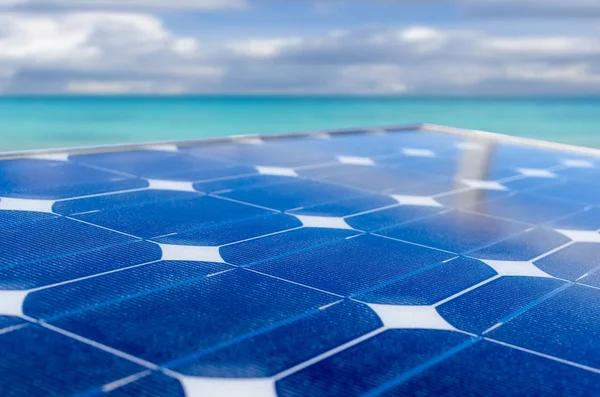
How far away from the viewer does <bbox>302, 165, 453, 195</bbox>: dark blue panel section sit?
17.2 feet

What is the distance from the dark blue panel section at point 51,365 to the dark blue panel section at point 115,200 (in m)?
1.68

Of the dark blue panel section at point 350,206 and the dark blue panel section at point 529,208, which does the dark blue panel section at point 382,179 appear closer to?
the dark blue panel section at point 350,206

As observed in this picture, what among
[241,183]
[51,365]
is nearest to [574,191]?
[241,183]

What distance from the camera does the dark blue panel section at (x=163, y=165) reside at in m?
5.26

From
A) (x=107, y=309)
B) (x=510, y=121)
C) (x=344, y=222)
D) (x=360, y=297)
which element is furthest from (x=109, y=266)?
(x=510, y=121)

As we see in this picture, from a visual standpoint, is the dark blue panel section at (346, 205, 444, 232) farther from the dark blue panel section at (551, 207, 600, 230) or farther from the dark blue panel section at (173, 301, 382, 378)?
the dark blue panel section at (173, 301, 382, 378)

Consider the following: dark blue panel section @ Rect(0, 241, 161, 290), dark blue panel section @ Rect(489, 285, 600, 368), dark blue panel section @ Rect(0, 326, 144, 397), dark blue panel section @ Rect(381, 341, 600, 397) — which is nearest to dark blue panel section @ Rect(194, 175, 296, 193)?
dark blue panel section @ Rect(0, 241, 161, 290)

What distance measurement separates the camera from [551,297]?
314 centimetres

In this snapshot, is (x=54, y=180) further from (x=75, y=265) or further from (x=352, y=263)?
(x=352, y=263)

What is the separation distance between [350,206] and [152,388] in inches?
103

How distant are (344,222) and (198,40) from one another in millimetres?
17480

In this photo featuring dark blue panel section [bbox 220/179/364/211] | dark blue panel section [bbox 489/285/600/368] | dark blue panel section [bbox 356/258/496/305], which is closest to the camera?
dark blue panel section [bbox 489/285/600/368]

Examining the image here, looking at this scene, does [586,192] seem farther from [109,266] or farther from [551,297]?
[109,266]

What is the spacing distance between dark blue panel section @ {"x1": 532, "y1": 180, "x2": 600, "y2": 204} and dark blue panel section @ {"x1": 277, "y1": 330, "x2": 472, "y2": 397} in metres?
2.90
